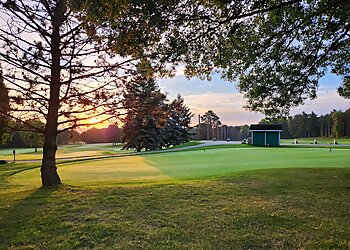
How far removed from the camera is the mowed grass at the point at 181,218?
371 cm

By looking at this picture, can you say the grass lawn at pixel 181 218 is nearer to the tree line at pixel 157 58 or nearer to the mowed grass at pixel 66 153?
the tree line at pixel 157 58

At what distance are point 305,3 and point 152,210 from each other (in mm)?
5175

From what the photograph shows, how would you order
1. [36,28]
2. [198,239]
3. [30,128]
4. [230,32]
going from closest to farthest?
[198,239] < [230,32] < [36,28] < [30,128]

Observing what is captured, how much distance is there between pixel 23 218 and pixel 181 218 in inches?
95.0

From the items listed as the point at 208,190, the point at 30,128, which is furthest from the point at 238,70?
the point at 30,128

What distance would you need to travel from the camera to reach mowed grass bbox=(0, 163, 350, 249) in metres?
3.71

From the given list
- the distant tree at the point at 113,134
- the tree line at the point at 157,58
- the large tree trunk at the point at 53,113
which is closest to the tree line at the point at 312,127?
the distant tree at the point at 113,134

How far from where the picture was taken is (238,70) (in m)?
8.41

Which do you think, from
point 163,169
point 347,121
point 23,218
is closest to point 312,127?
point 347,121

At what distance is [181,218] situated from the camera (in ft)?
15.2

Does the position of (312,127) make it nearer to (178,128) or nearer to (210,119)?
(210,119)

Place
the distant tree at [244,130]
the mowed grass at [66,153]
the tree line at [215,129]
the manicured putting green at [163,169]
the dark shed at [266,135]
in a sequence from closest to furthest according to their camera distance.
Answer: the manicured putting green at [163,169]
the mowed grass at [66,153]
the dark shed at [266,135]
the distant tree at [244,130]
the tree line at [215,129]

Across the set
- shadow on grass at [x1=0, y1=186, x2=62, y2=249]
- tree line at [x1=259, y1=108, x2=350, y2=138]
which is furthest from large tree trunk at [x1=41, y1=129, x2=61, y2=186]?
tree line at [x1=259, y1=108, x2=350, y2=138]

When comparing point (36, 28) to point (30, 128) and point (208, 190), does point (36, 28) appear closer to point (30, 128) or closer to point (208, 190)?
point (30, 128)
